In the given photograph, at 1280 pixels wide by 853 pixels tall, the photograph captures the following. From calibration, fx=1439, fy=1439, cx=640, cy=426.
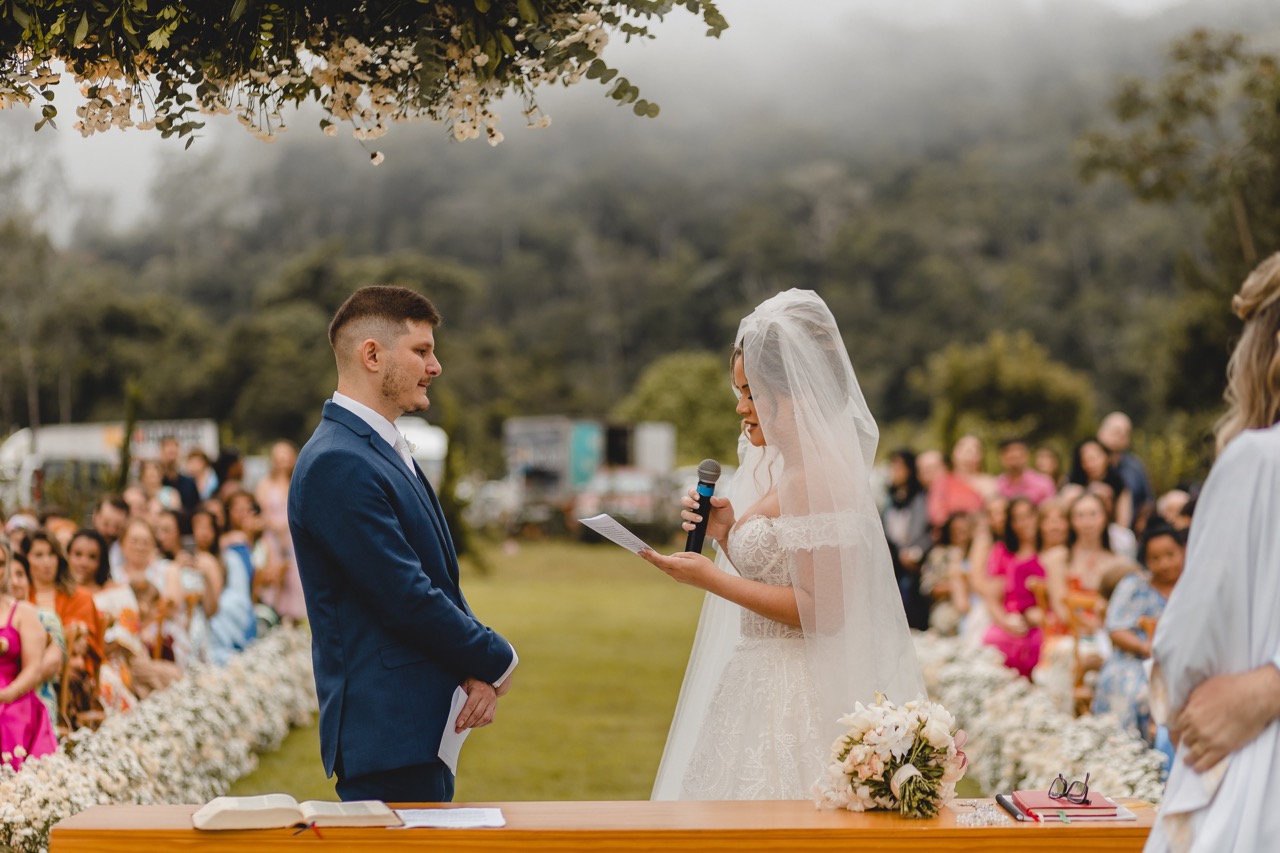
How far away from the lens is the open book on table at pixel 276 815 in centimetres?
344

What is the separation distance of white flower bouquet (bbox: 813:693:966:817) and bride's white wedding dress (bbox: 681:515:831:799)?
2.19ft

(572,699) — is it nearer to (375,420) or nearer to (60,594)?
(60,594)

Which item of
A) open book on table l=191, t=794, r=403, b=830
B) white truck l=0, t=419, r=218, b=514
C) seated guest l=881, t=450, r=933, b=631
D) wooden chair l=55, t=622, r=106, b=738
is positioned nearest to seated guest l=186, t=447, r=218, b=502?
white truck l=0, t=419, r=218, b=514

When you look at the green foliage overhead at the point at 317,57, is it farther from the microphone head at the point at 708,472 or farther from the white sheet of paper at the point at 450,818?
the white sheet of paper at the point at 450,818

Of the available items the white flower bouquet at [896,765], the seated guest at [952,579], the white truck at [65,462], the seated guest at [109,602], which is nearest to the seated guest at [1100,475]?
the seated guest at [952,579]

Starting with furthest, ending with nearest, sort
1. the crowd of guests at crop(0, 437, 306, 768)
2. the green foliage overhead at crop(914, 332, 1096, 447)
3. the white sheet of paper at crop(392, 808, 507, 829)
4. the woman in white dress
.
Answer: the green foliage overhead at crop(914, 332, 1096, 447) < the crowd of guests at crop(0, 437, 306, 768) < the white sheet of paper at crop(392, 808, 507, 829) < the woman in white dress

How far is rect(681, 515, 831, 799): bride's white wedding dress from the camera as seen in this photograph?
14.7ft

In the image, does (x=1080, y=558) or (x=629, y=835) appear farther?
(x=1080, y=558)

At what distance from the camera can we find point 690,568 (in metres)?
4.30

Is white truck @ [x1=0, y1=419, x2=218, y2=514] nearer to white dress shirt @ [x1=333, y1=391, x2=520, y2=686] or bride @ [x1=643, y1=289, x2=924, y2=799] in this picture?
white dress shirt @ [x1=333, y1=391, x2=520, y2=686]

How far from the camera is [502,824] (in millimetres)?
3564

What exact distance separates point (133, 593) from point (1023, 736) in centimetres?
533

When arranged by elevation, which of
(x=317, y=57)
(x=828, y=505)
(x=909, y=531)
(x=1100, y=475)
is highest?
(x=317, y=57)

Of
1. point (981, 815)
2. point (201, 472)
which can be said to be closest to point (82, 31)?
point (981, 815)
